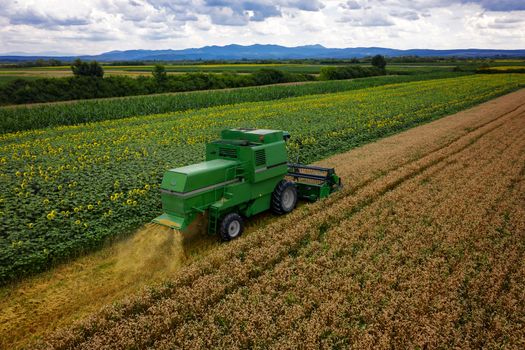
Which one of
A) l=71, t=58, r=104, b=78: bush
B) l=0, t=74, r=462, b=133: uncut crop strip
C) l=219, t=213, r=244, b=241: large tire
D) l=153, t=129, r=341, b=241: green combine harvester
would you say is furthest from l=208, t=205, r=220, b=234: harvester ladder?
l=71, t=58, r=104, b=78: bush

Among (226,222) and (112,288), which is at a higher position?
(226,222)

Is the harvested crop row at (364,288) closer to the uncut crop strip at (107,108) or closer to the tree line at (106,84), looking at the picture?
the uncut crop strip at (107,108)

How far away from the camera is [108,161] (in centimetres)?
1306

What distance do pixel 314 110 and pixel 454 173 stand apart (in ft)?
48.7

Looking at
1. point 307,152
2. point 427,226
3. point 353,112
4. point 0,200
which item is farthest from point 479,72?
point 0,200

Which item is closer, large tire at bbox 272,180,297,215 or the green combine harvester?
the green combine harvester

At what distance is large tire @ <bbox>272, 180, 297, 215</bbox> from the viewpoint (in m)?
9.39

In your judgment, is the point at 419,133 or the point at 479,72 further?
the point at 479,72

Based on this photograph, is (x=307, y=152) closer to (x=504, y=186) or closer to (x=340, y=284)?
(x=504, y=186)

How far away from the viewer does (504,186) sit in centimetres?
1096

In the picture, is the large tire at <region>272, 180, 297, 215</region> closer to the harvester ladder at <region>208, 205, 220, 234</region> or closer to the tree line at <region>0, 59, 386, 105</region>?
the harvester ladder at <region>208, 205, 220, 234</region>

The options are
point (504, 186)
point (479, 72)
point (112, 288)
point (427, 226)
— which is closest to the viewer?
point (112, 288)

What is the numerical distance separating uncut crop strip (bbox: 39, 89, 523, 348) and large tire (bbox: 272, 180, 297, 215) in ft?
1.50

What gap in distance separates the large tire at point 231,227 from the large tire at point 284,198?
1.26 meters
